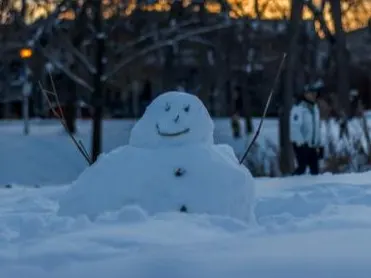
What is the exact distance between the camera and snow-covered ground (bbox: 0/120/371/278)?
14.2ft

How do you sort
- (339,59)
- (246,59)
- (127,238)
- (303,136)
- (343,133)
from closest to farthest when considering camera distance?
(127,238)
(303,136)
(343,133)
(339,59)
(246,59)

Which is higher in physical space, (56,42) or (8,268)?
(56,42)

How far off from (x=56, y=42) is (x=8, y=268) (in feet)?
62.1

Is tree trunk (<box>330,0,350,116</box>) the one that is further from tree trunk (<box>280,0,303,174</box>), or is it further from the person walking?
the person walking

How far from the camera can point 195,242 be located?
510cm

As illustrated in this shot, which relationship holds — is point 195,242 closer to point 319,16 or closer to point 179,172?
point 179,172

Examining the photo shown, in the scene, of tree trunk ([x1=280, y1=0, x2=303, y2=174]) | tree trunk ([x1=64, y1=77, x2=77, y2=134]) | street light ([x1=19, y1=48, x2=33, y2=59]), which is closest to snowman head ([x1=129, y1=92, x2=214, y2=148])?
tree trunk ([x1=280, y1=0, x2=303, y2=174])

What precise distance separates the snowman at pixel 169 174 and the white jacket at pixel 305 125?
19.3 feet

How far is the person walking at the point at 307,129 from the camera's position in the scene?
12734 millimetres

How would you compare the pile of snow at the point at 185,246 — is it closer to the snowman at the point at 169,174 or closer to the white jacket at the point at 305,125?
the snowman at the point at 169,174

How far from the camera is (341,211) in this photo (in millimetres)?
7043

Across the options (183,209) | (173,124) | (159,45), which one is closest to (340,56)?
(159,45)

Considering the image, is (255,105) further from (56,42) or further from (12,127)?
(56,42)

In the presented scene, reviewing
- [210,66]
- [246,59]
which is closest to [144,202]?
[246,59]
